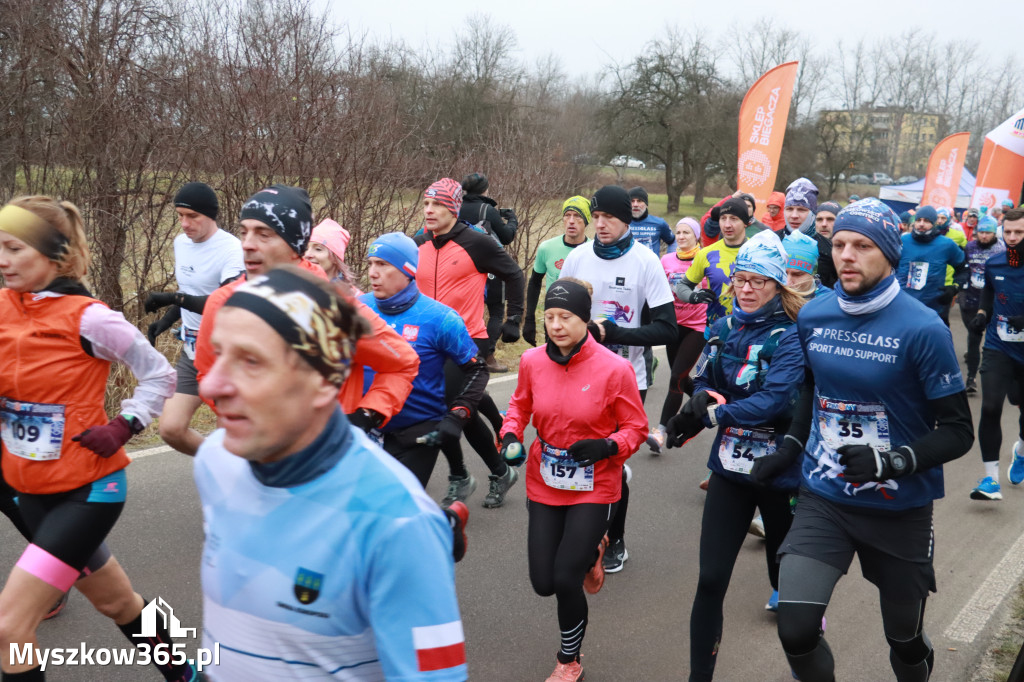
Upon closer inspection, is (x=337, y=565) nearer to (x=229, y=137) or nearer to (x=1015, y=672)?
(x=1015, y=672)

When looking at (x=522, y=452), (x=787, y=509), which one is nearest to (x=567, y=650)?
(x=522, y=452)

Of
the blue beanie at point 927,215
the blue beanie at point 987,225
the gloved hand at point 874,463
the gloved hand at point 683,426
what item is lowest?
the gloved hand at point 683,426

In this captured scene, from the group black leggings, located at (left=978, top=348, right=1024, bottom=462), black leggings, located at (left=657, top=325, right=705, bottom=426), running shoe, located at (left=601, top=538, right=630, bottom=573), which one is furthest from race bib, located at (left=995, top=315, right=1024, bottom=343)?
running shoe, located at (left=601, top=538, right=630, bottom=573)

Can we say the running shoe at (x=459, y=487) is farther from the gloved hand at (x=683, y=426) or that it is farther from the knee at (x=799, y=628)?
the knee at (x=799, y=628)

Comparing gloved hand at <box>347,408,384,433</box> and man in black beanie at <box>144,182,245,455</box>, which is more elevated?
man in black beanie at <box>144,182,245,455</box>

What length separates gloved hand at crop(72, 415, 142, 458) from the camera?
127 inches

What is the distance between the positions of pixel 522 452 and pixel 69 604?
258 cm

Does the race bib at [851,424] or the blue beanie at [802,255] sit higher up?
the blue beanie at [802,255]

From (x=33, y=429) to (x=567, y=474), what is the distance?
7.35ft

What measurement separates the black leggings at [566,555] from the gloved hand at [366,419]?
981 millimetres

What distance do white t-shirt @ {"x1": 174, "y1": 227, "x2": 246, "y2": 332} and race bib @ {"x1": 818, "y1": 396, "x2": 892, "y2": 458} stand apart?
382 centimetres

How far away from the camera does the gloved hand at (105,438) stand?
323cm

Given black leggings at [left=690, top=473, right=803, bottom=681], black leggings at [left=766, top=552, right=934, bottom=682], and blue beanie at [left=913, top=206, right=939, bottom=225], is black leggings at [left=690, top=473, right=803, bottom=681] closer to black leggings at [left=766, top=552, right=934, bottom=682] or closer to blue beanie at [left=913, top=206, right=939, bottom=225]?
black leggings at [left=766, top=552, right=934, bottom=682]

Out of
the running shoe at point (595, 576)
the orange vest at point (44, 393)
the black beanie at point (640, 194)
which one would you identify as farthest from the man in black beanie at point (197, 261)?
the black beanie at point (640, 194)
